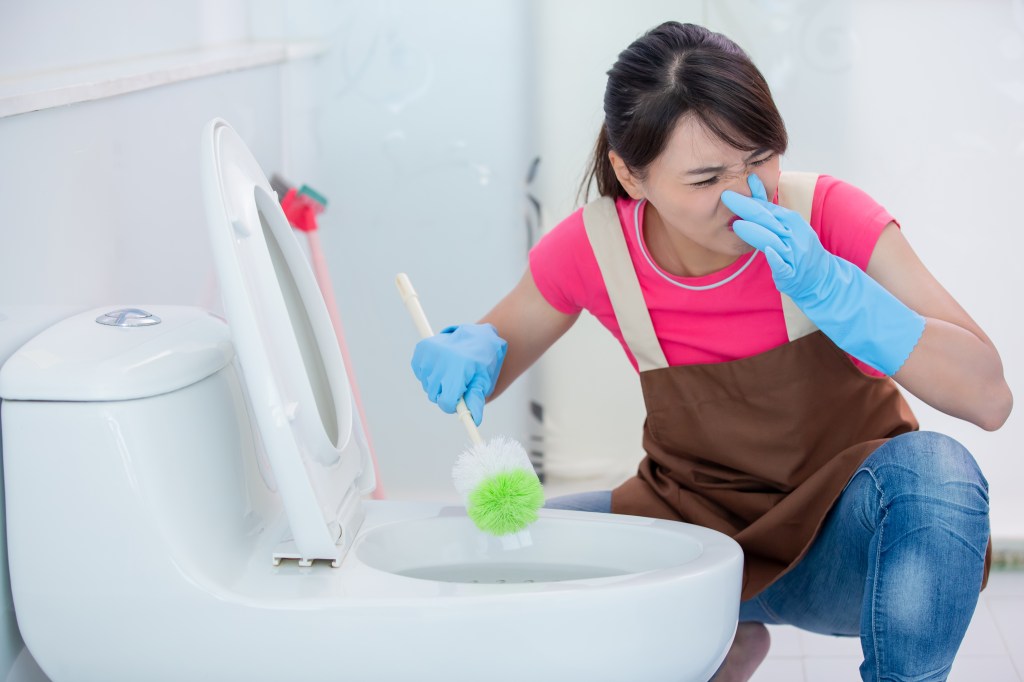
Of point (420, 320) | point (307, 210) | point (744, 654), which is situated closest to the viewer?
point (420, 320)

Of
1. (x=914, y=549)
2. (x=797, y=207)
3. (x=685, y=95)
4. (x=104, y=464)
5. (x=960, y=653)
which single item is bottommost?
(x=960, y=653)

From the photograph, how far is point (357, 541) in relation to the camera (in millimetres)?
969

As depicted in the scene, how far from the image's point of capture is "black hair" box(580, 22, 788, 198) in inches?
40.1

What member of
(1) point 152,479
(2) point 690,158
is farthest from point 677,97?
(1) point 152,479

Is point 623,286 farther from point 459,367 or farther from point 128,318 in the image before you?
point 128,318

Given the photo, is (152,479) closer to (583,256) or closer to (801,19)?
(583,256)

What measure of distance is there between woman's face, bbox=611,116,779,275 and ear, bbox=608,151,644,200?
0.09ft

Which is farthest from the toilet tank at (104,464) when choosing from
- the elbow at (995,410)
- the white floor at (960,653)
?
the white floor at (960,653)

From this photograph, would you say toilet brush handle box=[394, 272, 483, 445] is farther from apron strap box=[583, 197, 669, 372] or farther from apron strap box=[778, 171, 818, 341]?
apron strap box=[778, 171, 818, 341]

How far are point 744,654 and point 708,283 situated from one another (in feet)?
1.51

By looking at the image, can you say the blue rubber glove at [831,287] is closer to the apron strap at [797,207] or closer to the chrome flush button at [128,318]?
the apron strap at [797,207]

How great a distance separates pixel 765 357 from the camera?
1.14m

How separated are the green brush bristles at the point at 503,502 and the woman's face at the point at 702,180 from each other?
0.32 metres

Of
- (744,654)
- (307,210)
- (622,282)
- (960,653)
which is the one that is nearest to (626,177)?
(622,282)
